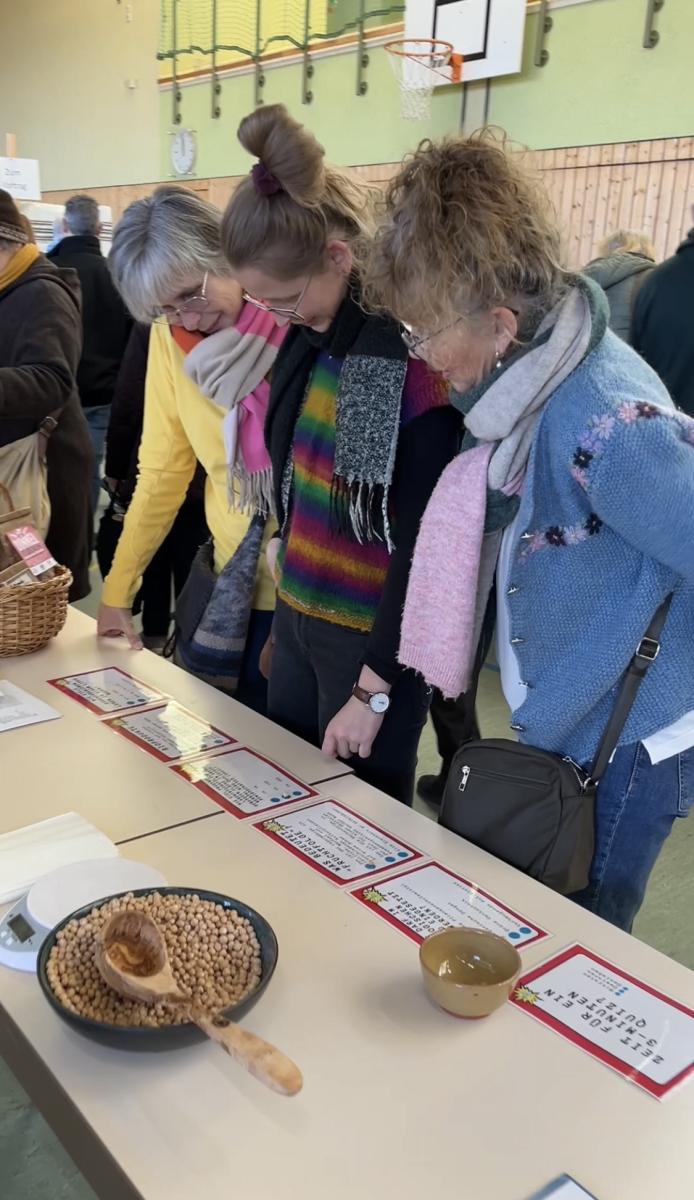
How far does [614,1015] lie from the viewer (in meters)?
0.87

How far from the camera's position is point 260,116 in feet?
3.97

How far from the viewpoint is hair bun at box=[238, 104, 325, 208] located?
3.92ft

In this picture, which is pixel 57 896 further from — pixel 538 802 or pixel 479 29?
pixel 479 29

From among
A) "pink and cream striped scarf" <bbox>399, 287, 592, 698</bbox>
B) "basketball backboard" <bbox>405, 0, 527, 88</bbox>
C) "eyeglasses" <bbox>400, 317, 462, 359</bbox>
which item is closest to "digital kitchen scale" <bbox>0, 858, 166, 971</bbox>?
"pink and cream striped scarf" <bbox>399, 287, 592, 698</bbox>

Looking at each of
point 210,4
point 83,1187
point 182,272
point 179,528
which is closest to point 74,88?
point 210,4

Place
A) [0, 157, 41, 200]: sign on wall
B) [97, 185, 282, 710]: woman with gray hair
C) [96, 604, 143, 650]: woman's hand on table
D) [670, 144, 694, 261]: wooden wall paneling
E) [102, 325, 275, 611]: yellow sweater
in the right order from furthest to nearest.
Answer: [0, 157, 41, 200]: sign on wall < [670, 144, 694, 261]: wooden wall paneling < [96, 604, 143, 650]: woman's hand on table < [102, 325, 275, 611]: yellow sweater < [97, 185, 282, 710]: woman with gray hair

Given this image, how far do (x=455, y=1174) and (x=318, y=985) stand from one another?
0.75 ft

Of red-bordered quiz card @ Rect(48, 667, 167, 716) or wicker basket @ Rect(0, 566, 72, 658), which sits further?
wicker basket @ Rect(0, 566, 72, 658)

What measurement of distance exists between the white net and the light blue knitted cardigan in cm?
608

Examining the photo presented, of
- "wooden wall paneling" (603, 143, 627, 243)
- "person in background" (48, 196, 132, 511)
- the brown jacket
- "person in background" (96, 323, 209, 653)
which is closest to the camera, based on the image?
the brown jacket

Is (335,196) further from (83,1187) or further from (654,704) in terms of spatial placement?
(83,1187)

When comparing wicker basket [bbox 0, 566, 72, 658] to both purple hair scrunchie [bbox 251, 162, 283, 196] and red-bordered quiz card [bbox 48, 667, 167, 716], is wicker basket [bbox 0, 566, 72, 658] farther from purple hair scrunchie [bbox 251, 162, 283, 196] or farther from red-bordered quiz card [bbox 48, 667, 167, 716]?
purple hair scrunchie [bbox 251, 162, 283, 196]

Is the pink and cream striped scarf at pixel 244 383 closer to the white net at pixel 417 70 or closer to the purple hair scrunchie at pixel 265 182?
the purple hair scrunchie at pixel 265 182

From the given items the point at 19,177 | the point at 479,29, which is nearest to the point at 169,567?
the point at 19,177
